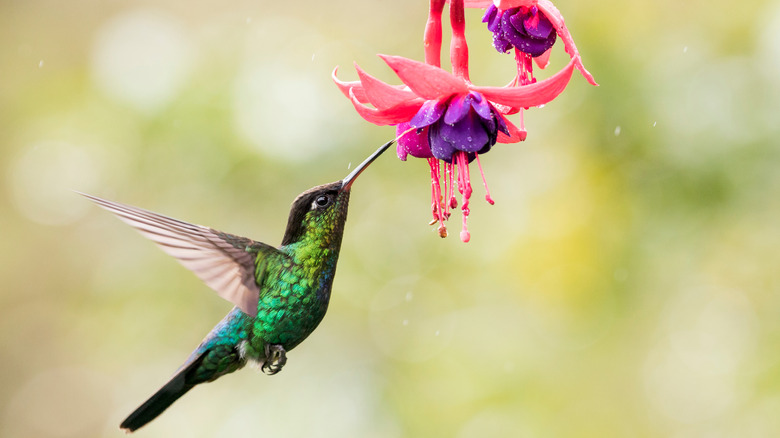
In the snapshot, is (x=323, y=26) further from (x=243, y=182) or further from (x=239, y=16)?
(x=243, y=182)

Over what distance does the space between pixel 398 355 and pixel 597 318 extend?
0.75 m

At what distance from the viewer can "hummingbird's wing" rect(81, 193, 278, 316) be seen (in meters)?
1.17

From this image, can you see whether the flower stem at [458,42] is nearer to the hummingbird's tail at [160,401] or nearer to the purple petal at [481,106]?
the purple petal at [481,106]

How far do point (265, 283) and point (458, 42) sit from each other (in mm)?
682

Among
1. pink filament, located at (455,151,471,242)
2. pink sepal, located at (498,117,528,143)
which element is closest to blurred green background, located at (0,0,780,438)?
pink sepal, located at (498,117,528,143)

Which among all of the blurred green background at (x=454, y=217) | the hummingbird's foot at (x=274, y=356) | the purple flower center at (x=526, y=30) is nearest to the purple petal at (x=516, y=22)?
the purple flower center at (x=526, y=30)

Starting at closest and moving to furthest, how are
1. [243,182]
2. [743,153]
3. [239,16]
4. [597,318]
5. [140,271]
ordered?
[743,153]
[597,318]
[243,182]
[140,271]
[239,16]

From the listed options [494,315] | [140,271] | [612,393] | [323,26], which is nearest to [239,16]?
[323,26]

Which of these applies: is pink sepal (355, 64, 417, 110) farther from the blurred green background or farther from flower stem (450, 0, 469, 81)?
the blurred green background

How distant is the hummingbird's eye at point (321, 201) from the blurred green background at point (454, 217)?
108 cm

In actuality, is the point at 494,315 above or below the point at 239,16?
below

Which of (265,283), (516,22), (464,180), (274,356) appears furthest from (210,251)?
(516,22)

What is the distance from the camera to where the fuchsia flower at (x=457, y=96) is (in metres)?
0.84

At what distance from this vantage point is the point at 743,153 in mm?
2199
